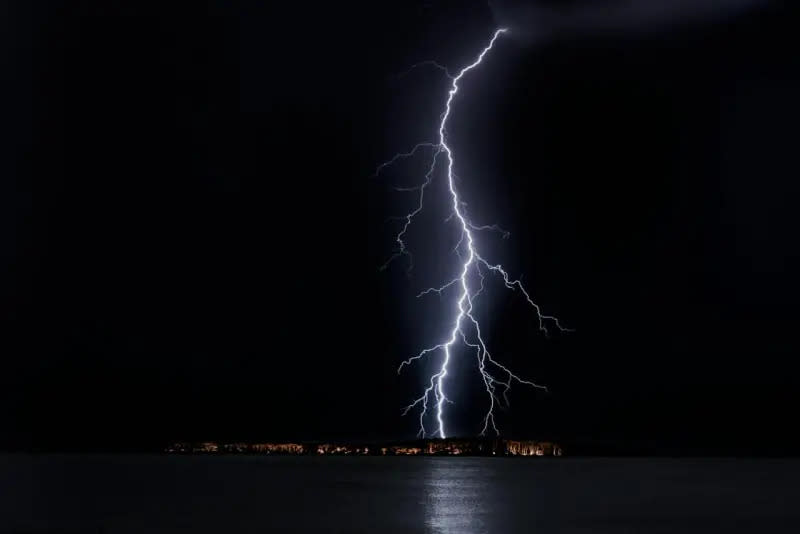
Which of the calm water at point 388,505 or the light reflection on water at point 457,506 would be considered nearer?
the light reflection on water at point 457,506

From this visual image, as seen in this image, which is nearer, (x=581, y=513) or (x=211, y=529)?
(x=211, y=529)

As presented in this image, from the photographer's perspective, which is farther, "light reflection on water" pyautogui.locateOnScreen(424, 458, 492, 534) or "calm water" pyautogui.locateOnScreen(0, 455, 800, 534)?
"calm water" pyautogui.locateOnScreen(0, 455, 800, 534)

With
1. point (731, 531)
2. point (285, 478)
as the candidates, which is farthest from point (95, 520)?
point (285, 478)

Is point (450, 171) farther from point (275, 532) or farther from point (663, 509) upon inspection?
point (275, 532)

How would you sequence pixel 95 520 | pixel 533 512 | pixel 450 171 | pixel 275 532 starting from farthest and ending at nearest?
pixel 450 171 → pixel 533 512 → pixel 95 520 → pixel 275 532

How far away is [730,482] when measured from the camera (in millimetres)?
23047

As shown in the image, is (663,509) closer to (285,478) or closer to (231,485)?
(231,485)

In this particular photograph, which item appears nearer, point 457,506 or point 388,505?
point 457,506

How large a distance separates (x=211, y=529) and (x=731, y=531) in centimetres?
559

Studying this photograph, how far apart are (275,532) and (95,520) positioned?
97.8 inches

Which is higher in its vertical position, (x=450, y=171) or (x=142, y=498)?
(x=450, y=171)

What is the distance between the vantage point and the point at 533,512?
13.2 m

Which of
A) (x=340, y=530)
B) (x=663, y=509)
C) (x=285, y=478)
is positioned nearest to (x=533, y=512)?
(x=663, y=509)

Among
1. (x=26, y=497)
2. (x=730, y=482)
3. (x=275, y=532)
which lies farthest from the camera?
(x=730, y=482)
